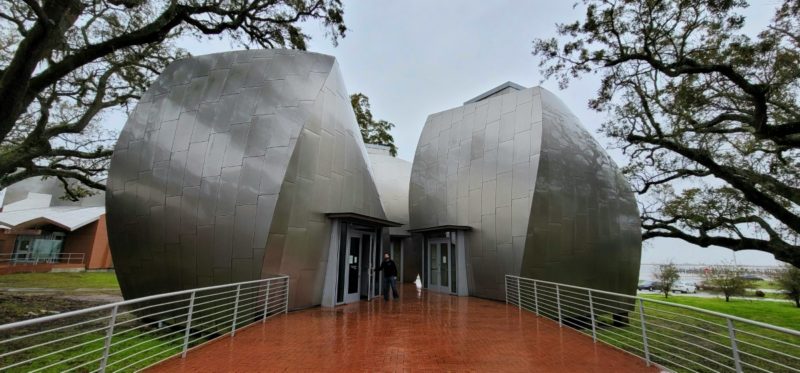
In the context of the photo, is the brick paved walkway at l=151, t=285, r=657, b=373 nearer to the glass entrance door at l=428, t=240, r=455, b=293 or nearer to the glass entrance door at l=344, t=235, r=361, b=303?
the glass entrance door at l=344, t=235, r=361, b=303

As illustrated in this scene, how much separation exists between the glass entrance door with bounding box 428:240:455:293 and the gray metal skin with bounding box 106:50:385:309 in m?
5.19

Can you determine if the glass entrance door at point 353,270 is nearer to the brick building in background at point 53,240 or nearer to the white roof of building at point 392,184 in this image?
the white roof of building at point 392,184

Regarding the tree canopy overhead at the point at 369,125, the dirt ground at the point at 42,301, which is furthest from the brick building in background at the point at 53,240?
the tree canopy overhead at the point at 369,125

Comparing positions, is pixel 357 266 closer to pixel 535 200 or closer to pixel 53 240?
pixel 535 200

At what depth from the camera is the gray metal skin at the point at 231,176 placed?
1022cm

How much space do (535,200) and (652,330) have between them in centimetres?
668

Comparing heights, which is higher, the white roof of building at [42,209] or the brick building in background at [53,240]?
the white roof of building at [42,209]

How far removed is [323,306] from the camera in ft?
38.1

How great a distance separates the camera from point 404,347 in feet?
23.3

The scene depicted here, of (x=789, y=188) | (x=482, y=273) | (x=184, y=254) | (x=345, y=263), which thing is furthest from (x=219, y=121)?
(x=789, y=188)

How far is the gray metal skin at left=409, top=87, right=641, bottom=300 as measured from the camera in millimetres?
13492

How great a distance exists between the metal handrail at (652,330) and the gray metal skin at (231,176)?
266 inches

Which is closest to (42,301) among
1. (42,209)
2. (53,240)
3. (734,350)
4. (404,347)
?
(404,347)

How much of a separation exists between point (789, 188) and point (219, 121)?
61.7 feet
